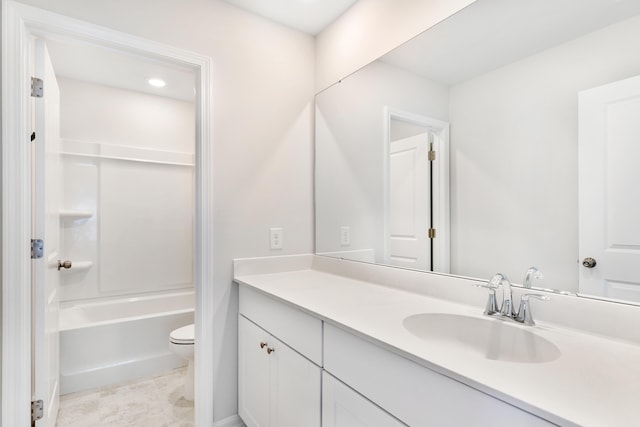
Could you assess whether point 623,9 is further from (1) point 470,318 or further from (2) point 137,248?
(2) point 137,248

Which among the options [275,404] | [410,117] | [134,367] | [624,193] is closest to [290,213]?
[410,117]

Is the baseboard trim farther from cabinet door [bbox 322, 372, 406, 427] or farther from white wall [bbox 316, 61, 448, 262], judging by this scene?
white wall [bbox 316, 61, 448, 262]

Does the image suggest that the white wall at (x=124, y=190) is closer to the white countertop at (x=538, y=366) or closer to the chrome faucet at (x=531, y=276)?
the white countertop at (x=538, y=366)

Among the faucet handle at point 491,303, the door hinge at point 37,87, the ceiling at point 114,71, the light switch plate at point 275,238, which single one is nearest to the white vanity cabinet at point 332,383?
the light switch plate at point 275,238

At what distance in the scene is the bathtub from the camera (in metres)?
2.26

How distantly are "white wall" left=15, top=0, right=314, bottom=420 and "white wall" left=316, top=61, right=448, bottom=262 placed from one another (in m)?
0.12

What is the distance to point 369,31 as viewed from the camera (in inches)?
69.1

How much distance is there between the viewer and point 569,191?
1.02 m

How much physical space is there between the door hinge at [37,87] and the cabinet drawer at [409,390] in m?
1.62

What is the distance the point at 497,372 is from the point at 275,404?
103cm

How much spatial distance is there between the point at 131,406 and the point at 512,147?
2.51 metres

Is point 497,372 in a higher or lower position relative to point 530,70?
lower

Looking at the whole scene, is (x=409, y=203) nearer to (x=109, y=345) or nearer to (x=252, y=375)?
(x=252, y=375)

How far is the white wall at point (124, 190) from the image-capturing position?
9.02 ft
